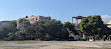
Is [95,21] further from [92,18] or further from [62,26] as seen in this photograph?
[62,26]

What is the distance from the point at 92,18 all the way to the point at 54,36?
1677 centimetres

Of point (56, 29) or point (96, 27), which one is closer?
point (96, 27)

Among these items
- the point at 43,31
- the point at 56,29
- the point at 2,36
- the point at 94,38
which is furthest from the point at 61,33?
the point at 2,36

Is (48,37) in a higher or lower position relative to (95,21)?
Result: lower

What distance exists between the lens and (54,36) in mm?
57594

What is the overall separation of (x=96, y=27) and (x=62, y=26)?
48.2 feet

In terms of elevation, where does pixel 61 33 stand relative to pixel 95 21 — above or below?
below

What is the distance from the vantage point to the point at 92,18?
53.9 metres

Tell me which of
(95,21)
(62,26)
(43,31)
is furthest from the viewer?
(62,26)

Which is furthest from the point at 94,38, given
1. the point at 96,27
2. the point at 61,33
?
the point at 61,33

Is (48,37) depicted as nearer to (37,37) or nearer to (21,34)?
(37,37)

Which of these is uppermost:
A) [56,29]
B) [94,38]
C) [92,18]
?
[92,18]

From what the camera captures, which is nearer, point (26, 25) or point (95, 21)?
point (95, 21)

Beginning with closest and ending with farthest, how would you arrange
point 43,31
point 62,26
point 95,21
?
point 95,21, point 43,31, point 62,26
